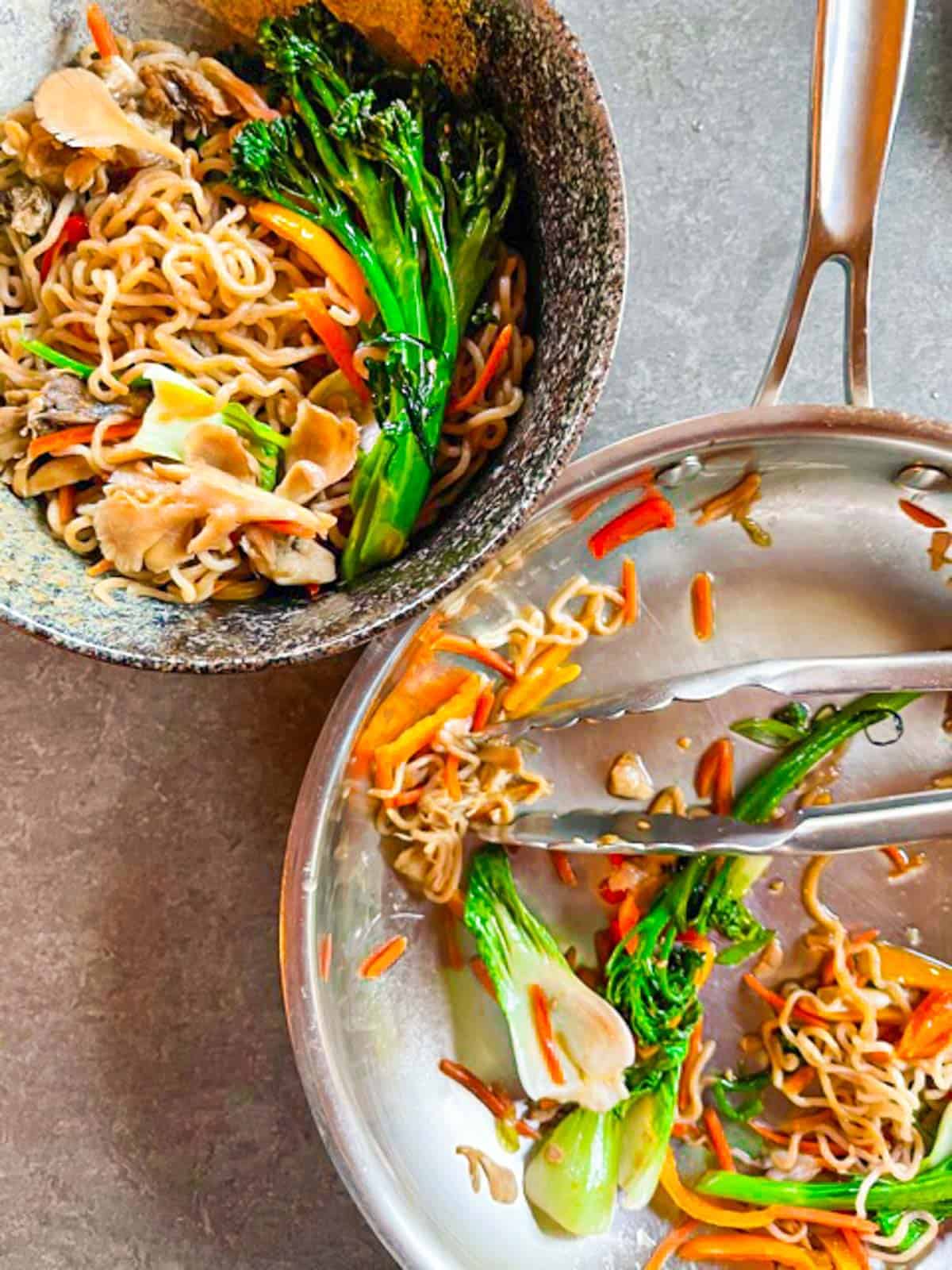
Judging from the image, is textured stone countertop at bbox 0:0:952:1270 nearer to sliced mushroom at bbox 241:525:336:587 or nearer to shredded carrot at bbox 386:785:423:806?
shredded carrot at bbox 386:785:423:806

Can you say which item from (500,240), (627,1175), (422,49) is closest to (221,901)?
(627,1175)

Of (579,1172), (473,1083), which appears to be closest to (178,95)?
(473,1083)

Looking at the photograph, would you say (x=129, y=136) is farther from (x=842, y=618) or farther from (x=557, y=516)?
(x=842, y=618)

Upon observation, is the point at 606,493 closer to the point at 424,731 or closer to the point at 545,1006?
the point at 424,731

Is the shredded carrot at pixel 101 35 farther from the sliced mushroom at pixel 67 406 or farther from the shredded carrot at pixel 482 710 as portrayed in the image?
the shredded carrot at pixel 482 710

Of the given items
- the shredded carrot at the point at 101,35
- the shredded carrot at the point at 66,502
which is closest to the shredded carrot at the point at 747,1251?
the shredded carrot at the point at 66,502

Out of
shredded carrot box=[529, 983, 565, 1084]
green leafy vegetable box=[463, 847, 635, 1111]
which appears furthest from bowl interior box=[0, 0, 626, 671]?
shredded carrot box=[529, 983, 565, 1084]
